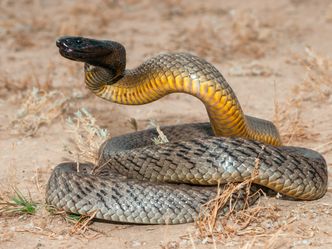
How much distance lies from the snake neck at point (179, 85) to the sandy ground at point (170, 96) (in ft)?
2.34

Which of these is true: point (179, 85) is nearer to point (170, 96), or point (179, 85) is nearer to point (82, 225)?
point (82, 225)

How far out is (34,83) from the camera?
933 cm

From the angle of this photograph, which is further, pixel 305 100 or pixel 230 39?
pixel 230 39

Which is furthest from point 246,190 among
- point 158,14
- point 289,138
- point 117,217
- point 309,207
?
point 158,14

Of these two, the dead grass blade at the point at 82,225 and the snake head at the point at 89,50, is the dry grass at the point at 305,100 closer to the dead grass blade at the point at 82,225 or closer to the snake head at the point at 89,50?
the snake head at the point at 89,50

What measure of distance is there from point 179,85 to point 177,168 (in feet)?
2.08

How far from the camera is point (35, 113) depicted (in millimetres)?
8180

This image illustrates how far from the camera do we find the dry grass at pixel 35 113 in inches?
313

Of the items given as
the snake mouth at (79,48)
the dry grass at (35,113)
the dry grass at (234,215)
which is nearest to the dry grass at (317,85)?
the dry grass at (35,113)

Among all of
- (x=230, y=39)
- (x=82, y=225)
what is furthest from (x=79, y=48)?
(x=230, y=39)

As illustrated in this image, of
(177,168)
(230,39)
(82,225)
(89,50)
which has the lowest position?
(82,225)

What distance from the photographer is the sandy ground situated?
17.5 feet

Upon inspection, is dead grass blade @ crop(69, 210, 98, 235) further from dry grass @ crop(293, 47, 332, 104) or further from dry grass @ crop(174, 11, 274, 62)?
dry grass @ crop(174, 11, 274, 62)

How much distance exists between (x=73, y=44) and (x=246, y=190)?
5.60ft
